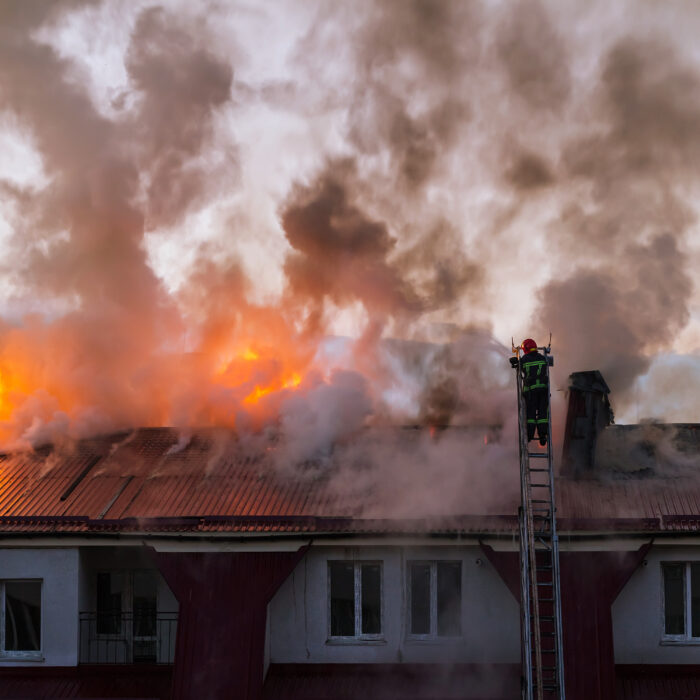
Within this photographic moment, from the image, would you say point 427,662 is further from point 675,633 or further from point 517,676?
point 675,633

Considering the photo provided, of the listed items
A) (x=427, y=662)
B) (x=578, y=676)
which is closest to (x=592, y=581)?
(x=578, y=676)

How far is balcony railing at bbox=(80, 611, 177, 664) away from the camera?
16484 millimetres

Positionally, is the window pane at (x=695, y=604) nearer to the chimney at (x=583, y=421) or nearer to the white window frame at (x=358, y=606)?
the chimney at (x=583, y=421)

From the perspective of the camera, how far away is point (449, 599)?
1591 cm

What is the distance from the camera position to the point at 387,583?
1578cm

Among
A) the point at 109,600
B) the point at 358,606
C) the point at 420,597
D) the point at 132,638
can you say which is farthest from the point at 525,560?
the point at 109,600

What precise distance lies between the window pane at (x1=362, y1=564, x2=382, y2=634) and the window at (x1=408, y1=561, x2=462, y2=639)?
1.75 feet

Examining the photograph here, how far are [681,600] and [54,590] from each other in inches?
416

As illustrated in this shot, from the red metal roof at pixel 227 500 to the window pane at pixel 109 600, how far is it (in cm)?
144

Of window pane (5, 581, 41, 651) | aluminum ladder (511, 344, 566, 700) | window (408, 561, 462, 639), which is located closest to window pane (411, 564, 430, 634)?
window (408, 561, 462, 639)

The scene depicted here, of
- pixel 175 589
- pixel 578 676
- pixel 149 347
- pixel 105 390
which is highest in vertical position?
pixel 149 347

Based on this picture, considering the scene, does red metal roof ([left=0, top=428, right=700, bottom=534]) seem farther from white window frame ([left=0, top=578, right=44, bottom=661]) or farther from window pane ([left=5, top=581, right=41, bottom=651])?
window pane ([left=5, top=581, right=41, bottom=651])

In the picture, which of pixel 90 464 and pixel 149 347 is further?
pixel 149 347

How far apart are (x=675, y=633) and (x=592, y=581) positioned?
191 centimetres
